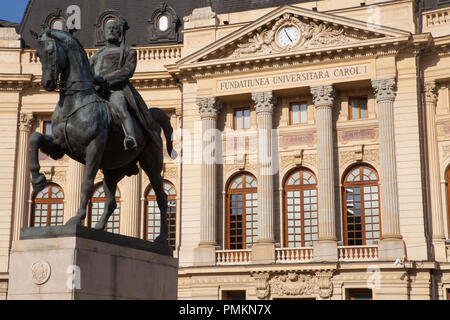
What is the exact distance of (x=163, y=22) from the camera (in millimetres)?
39531

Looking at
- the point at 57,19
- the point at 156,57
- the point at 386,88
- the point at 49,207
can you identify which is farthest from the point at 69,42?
the point at 57,19

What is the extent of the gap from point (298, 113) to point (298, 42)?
11.2 ft

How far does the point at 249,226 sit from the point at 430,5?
13409 millimetres

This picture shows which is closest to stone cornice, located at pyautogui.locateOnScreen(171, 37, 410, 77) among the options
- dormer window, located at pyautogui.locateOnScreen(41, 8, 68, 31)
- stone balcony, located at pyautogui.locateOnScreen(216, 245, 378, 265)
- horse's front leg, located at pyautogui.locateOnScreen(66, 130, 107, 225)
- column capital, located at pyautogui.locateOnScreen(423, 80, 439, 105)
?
column capital, located at pyautogui.locateOnScreen(423, 80, 439, 105)

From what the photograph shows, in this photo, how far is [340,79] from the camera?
33.5 metres

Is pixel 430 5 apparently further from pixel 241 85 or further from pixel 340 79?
pixel 241 85

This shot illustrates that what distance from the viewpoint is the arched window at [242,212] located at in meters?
34.7

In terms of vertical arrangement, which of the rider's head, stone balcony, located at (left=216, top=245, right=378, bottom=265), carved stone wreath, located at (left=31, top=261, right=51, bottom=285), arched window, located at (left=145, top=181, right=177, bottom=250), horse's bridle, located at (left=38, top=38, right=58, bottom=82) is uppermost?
arched window, located at (left=145, top=181, right=177, bottom=250)

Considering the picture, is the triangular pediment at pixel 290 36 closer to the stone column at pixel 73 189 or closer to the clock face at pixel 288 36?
the clock face at pixel 288 36

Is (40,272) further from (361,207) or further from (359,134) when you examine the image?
(359,134)

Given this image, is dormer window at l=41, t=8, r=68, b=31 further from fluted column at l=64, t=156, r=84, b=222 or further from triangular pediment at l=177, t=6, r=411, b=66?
triangular pediment at l=177, t=6, r=411, b=66

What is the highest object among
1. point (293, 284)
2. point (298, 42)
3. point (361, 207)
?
point (298, 42)

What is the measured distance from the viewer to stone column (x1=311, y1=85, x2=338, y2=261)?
105 ft

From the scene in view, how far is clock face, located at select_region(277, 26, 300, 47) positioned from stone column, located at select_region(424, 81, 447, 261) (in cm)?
628
